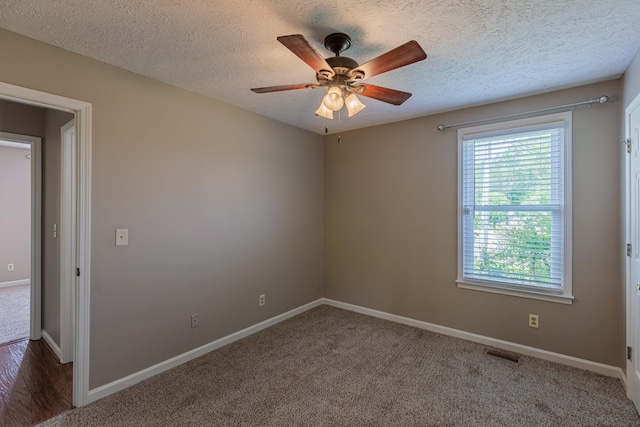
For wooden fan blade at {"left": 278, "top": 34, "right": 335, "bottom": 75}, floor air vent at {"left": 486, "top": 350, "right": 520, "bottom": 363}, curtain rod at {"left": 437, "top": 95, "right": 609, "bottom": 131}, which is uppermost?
curtain rod at {"left": 437, "top": 95, "right": 609, "bottom": 131}

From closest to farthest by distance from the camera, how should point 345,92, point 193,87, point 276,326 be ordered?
point 345,92, point 193,87, point 276,326

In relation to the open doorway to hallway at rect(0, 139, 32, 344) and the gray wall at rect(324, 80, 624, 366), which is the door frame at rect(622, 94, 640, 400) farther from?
the open doorway to hallway at rect(0, 139, 32, 344)

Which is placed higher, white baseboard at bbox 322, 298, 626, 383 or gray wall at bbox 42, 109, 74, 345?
gray wall at bbox 42, 109, 74, 345

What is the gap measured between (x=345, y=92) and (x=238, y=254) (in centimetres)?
199

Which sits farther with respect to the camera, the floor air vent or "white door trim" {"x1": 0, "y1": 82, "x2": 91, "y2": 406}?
the floor air vent

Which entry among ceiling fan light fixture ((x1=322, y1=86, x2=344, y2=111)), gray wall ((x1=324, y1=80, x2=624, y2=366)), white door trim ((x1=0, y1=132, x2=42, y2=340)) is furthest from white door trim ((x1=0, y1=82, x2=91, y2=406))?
gray wall ((x1=324, y1=80, x2=624, y2=366))

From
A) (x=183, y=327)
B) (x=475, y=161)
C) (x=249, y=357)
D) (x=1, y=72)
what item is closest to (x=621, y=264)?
(x=475, y=161)

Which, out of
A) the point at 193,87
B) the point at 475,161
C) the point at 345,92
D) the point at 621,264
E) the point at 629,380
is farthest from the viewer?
the point at 475,161

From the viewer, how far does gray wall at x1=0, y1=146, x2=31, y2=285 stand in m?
5.13

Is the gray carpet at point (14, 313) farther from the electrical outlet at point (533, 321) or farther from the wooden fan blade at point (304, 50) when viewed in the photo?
the electrical outlet at point (533, 321)

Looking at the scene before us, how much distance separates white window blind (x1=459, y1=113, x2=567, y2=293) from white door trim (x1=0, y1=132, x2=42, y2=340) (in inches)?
169

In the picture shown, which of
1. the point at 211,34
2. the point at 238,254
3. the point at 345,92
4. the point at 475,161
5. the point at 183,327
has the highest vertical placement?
the point at 211,34

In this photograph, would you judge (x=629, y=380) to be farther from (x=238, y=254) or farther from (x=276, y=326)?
(x=238, y=254)

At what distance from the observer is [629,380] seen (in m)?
2.17
